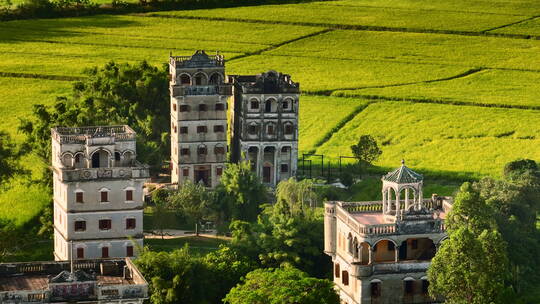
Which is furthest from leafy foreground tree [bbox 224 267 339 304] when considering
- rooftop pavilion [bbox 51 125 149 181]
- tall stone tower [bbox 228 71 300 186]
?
tall stone tower [bbox 228 71 300 186]

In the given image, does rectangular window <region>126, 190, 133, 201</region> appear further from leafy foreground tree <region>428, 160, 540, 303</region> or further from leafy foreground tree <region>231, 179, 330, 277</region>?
leafy foreground tree <region>428, 160, 540, 303</region>

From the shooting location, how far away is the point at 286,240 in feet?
426

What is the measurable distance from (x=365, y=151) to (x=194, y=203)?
23.1 m

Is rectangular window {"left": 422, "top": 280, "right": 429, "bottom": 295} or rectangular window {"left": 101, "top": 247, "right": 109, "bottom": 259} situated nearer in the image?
rectangular window {"left": 422, "top": 280, "right": 429, "bottom": 295}

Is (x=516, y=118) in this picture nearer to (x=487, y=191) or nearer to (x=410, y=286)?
(x=487, y=191)

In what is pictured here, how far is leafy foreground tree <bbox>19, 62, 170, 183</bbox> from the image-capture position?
521 feet

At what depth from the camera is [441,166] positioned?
168 meters

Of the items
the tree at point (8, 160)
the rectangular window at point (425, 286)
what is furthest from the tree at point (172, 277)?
the tree at point (8, 160)

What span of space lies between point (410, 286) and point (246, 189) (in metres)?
31.8

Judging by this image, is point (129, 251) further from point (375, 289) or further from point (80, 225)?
point (375, 289)

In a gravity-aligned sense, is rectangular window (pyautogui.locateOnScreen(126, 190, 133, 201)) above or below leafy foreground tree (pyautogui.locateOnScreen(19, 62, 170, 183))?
below

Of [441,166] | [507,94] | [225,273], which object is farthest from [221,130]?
[507,94]

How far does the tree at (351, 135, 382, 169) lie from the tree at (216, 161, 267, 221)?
17675 millimetres

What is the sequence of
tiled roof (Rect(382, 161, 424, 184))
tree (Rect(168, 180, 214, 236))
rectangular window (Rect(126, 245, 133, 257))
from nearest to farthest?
tiled roof (Rect(382, 161, 424, 184)), rectangular window (Rect(126, 245, 133, 257)), tree (Rect(168, 180, 214, 236))
